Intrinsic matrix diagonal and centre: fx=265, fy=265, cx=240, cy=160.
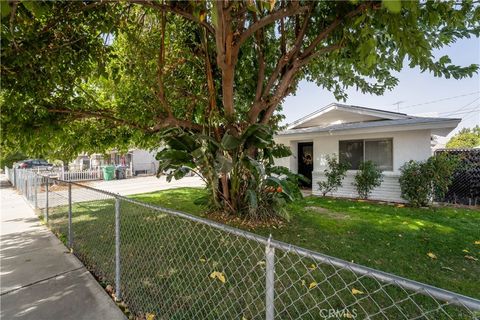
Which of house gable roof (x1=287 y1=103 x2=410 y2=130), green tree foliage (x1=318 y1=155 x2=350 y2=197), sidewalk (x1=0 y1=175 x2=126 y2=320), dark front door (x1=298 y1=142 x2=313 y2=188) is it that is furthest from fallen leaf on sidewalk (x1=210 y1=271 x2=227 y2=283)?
dark front door (x1=298 y1=142 x2=313 y2=188)

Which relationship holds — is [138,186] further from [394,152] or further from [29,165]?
[29,165]

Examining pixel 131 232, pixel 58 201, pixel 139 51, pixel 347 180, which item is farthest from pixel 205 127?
pixel 347 180

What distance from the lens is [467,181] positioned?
9.52m

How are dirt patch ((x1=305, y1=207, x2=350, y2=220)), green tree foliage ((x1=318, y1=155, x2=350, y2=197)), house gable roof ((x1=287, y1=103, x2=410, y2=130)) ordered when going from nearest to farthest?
dirt patch ((x1=305, y1=207, x2=350, y2=220))
green tree foliage ((x1=318, y1=155, x2=350, y2=197))
house gable roof ((x1=287, y1=103, x2=410, y2=130))

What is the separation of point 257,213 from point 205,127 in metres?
2.30

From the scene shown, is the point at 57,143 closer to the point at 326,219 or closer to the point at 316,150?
the point at 326,219

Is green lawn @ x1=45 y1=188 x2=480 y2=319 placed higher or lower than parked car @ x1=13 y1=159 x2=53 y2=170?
lower

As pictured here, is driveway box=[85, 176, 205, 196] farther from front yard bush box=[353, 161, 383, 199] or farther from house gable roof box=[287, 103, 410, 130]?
front yard bush box=[353, 161, 383, 199]

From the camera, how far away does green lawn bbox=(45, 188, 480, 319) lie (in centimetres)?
294

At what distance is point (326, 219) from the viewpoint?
263 inches

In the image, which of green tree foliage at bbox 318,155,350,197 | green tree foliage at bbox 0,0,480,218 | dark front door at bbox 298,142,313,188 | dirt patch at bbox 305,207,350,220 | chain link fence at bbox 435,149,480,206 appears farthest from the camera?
dark front door at bbox 298,142,313,188

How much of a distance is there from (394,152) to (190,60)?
786cm

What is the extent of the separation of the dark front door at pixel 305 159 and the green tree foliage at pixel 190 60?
5.54 m

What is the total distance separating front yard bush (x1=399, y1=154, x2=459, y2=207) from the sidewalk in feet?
29.4
